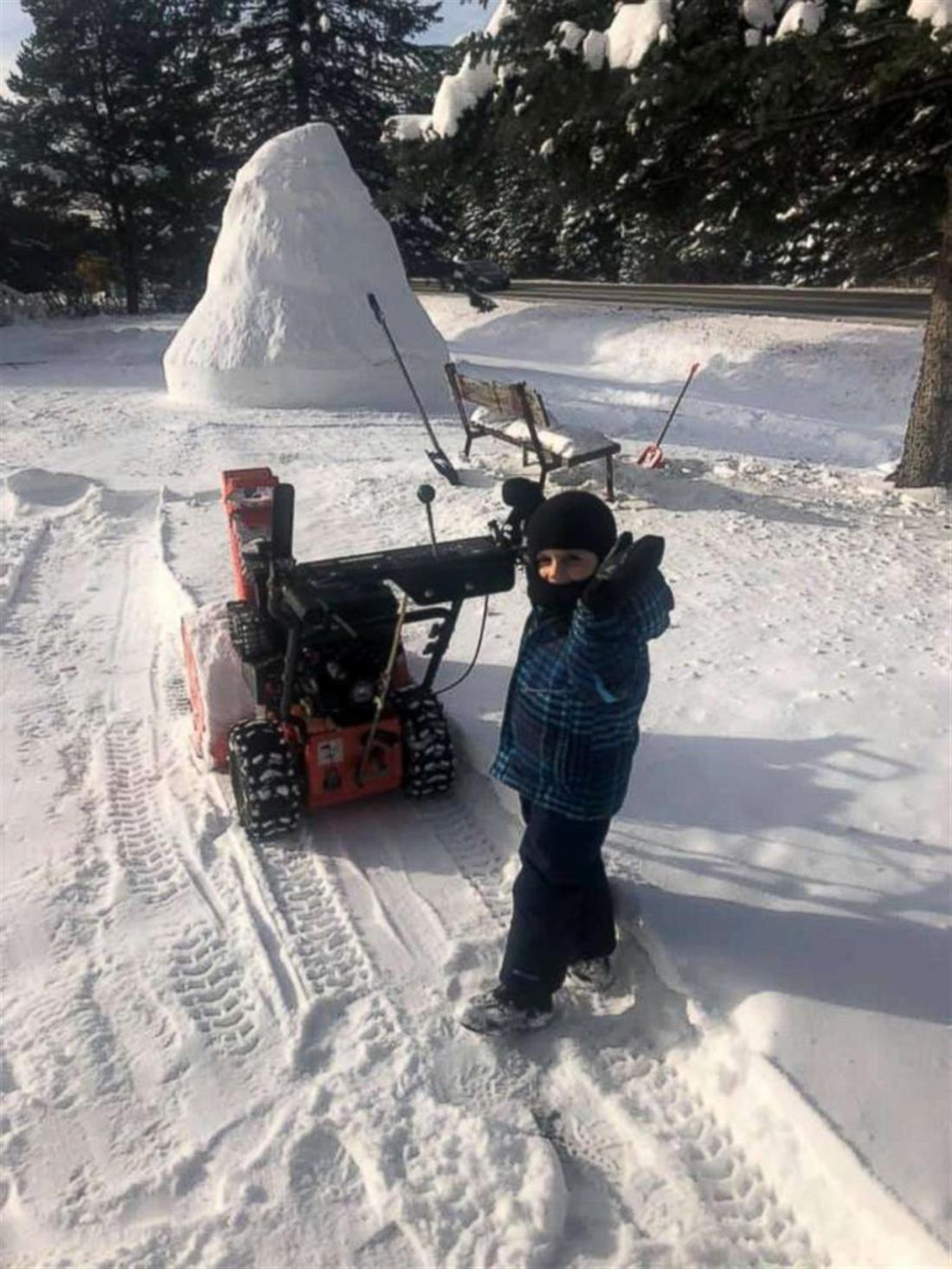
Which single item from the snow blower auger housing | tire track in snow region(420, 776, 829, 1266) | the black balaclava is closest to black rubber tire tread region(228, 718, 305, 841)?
the snow blower auger housing

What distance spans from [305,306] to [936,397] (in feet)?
26.8

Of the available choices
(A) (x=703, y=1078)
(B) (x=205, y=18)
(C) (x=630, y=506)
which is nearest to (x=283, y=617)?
(A) (x=703, y=1078)

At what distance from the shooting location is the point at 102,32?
24188 mm

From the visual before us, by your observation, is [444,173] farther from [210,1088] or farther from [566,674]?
[210,1088]

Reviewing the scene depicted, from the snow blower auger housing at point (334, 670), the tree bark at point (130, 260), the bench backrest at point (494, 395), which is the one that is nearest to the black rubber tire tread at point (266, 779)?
the snow blower auger housing at point (334, 670)

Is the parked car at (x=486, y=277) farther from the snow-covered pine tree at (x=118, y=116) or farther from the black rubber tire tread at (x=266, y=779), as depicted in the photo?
the black rubber tire tread at (x=266, y=779)

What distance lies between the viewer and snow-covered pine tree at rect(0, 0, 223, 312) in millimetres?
24016

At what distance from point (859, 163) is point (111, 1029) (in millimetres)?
7947

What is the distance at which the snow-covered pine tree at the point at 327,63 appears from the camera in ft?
74.4

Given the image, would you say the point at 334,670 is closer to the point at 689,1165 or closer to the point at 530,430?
the point at 689,1165

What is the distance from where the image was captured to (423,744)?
3.69 metres

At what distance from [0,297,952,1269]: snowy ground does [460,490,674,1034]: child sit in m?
0.19

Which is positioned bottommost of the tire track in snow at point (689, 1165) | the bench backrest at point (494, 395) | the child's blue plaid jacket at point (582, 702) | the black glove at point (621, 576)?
the tire track in snow at point (689, 1165)

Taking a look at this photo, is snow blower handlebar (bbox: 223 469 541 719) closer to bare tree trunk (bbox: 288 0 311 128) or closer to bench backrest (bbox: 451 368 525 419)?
bench backrest (bbox: 451 368 525 419)
